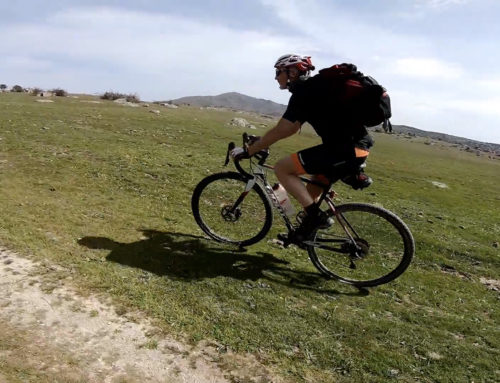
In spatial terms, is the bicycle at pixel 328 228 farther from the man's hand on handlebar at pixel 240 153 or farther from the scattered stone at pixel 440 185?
the scattered stone at pixel 440 185

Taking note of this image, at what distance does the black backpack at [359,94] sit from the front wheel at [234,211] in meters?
2.43

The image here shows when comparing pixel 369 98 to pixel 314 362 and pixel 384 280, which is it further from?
pixel 314 362

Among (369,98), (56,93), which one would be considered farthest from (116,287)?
(56,93)

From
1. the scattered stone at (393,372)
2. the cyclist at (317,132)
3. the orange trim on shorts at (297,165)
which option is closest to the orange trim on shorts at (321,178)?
the cyclist at (317,132)

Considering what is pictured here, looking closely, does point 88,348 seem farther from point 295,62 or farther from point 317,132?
point 295,62

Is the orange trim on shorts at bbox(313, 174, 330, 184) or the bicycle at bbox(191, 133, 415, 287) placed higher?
the orange trim on shorts at bbox(313, 174, 330, 184)

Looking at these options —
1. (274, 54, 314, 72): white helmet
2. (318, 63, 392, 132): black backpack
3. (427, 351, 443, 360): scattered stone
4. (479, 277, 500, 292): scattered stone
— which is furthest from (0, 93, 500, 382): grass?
(274, 54, 314, 72): white helmet

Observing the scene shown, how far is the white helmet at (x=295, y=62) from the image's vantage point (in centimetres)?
696

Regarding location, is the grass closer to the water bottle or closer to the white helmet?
the water bottle

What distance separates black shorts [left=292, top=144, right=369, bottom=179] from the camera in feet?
21.7

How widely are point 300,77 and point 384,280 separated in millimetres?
3698

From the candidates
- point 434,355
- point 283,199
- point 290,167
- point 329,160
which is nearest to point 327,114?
point 329,160

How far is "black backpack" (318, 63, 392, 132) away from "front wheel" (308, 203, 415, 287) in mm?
1561

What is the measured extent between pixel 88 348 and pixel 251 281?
278 centimetres
